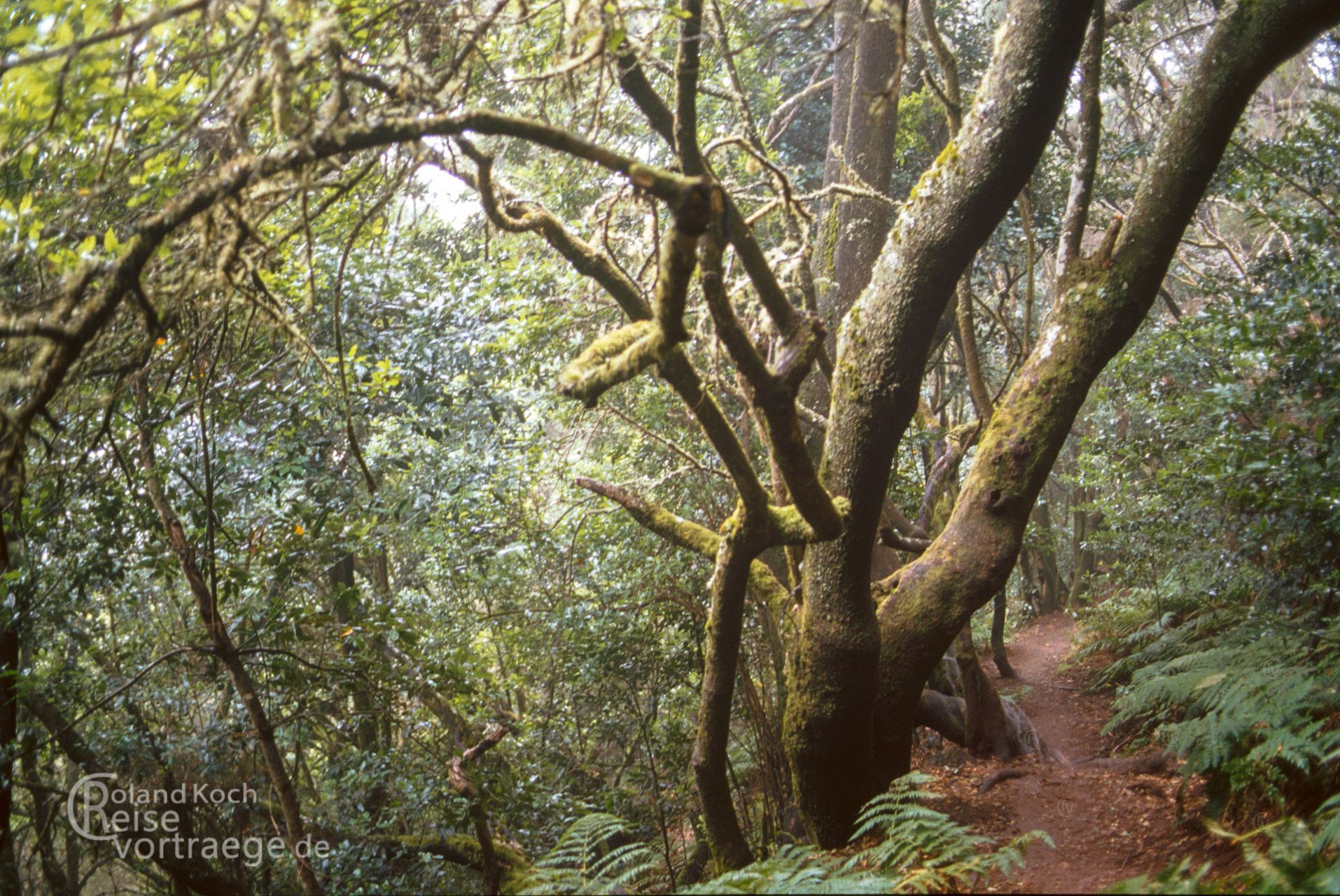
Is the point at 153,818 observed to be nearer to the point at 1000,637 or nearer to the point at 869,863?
the point at 869,863

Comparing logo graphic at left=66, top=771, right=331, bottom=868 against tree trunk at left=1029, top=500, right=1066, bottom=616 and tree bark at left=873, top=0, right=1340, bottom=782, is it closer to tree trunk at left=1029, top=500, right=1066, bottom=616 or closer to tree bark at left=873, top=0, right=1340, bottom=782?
tree bark at left=873, top=0, right=1340, bottom=782

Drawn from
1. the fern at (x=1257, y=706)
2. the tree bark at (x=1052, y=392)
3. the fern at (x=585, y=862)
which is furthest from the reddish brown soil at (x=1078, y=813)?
the fern at (x=585, y=862)

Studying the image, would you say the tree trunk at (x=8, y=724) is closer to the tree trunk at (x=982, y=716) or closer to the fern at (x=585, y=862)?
the fern at (x=585, y=862)

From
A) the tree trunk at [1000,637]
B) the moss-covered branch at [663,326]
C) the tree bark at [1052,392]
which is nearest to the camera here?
the moss-covered branch at [663,326]

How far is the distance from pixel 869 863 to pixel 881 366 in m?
1.98

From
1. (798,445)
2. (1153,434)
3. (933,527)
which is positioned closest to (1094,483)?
(1153,434)

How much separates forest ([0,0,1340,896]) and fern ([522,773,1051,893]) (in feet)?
0.10

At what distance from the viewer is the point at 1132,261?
4.13m

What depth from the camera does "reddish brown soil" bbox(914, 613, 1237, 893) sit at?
3.60m

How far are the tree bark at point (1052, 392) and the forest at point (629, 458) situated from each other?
0.07ft

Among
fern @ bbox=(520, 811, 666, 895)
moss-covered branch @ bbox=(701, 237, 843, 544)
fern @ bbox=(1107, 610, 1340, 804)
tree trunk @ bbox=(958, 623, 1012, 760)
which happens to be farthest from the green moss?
tree trunk @ bbox=(958, 623, 1012, 760)

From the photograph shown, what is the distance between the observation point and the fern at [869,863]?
2730mm

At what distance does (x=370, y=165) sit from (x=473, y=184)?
0.97 metres

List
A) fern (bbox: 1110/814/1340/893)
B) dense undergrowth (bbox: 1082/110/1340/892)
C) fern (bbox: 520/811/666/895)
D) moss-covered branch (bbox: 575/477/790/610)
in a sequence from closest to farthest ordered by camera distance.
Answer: fern (bbox: 1110/814/1340/893)
fern (bbox: 520/811/666/895)
dense undergrowth (bbox: 1082/110/1340/892)
moss-covered branch (bbox: 575/477/790/610)
